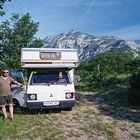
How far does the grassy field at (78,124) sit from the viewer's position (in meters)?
11.4

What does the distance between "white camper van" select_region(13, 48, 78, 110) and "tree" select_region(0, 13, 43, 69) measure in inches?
872

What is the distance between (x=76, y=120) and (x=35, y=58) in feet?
10.6

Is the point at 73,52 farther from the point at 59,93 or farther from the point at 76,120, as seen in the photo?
the point at 76,120

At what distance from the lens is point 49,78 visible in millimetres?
15523

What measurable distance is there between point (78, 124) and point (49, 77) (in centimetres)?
325

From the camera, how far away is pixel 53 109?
1584cm

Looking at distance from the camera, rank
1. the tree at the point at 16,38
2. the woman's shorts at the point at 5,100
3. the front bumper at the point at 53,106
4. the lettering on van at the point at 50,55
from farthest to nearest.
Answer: the tree at the point at 16,38
the lettering on van at the point at 50,55
the front bumper at the point at 53,106
the woman's shorts at the point at 5,100

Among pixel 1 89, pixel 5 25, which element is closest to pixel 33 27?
pixel 5 25

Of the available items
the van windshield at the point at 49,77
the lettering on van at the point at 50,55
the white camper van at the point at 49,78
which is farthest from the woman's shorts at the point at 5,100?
the lettering on van at the point at 50,55

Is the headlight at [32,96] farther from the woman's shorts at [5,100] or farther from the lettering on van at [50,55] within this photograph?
the lettering on van at [50,55]

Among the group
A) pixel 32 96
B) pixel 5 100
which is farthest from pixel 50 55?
pixel 5 100

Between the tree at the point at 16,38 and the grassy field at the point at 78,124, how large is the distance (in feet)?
75.0

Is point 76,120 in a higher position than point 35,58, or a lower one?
lower

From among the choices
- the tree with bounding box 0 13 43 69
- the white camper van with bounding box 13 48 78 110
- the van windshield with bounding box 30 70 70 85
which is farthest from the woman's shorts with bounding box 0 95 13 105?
the tree with bounding box 0 13 43 69
